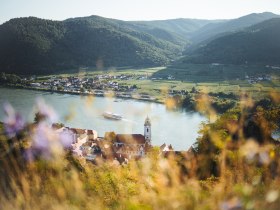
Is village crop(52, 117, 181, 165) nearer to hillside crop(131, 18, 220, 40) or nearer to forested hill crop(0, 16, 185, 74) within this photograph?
forested hill crop(0, 16, 185, 74)

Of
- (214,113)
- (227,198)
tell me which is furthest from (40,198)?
(214,113)

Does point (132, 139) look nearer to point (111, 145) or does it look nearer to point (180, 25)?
point (111, 145)

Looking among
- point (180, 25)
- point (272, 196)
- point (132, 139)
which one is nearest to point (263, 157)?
point (272, 196)

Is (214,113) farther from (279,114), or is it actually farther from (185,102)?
(279,114)

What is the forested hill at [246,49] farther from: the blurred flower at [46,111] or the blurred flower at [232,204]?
the blurred flower at [232,204]

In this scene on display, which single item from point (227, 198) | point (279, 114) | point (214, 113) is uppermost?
point (227, 198)
